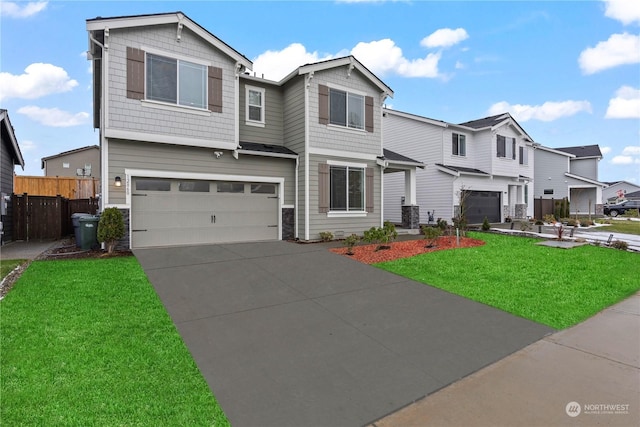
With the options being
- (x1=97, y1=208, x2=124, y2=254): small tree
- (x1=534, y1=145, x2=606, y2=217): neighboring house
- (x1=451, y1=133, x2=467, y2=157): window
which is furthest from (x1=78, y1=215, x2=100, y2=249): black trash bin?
(x1=534, y1=145, x2=606, y2=217): neighboring house

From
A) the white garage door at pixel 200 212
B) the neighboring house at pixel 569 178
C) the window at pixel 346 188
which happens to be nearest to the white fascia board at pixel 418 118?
Answer: the window at pixel 346 188

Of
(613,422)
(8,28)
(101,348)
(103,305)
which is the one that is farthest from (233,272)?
(8,28)

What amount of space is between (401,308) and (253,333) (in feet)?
8.27

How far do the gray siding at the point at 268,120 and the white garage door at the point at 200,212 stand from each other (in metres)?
2.07

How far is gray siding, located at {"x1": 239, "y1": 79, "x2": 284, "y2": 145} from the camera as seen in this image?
1242cm

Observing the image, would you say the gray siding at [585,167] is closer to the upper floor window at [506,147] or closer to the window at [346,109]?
the upper floor window at [506,147]

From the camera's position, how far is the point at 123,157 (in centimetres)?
951

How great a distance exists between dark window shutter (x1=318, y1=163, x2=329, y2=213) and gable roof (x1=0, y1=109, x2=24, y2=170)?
1103 centimetres

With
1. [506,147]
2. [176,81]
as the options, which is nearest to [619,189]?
[506,147]

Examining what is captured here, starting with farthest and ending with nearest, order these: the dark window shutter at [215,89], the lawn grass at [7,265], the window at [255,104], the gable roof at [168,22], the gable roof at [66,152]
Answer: the gable roof at [66,152], the window at [255,104], the dark window shutter at [215,89], the gable roof at [168,22], the lawn grass at [7,265]

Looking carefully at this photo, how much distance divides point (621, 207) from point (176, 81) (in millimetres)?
41816

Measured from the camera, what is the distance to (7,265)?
768cm

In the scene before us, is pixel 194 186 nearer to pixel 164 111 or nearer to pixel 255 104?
pixel 164 111

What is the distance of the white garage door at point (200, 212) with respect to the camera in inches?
391
